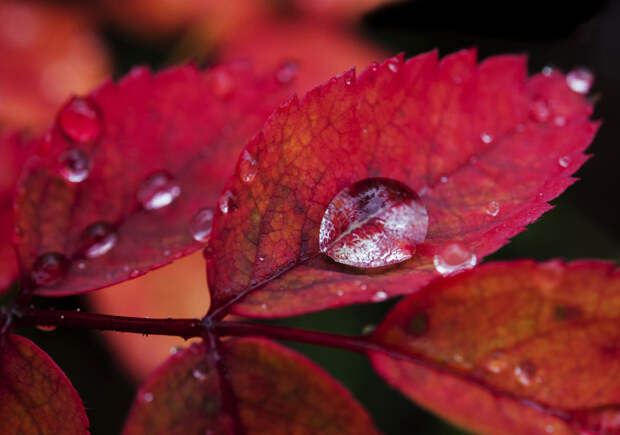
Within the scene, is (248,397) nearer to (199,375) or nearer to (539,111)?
(199,375)

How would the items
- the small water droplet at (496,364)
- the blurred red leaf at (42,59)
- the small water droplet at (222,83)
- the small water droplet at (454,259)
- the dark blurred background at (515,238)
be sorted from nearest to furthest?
1. the small water droplet at (454,259)
2. the small water droplet at (496,364)
3. the small water droplet at (222,83)
4. the dark blurred background at (515,238)
5. the blurred red leaf at (42,59)

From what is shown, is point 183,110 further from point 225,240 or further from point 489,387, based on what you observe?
point 489,387

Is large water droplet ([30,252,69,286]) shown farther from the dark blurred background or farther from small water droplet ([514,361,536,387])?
small water droplet ([514,361,536,387])

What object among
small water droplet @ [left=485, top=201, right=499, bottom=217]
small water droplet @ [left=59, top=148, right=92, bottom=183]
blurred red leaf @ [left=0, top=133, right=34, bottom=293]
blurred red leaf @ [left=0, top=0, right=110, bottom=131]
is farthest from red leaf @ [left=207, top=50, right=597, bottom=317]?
blurred red leaf @ [left=0, top=0, right=110, bottom=131]

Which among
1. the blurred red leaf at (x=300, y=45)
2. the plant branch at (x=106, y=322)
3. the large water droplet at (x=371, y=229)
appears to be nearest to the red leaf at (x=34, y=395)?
the plant branch at (x=106, y=322)

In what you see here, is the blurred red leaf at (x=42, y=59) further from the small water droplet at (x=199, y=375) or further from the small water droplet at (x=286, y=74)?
the small water droplet at (x=199, y=375)

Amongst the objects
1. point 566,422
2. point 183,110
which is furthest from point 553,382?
point 183,110
